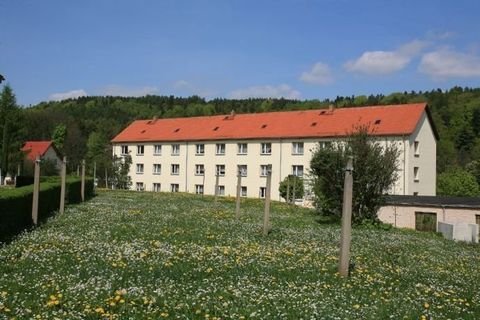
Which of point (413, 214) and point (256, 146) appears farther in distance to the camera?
point (256, 146)

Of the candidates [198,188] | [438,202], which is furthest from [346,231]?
[198,188]

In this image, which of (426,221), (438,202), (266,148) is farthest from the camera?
(266,148)

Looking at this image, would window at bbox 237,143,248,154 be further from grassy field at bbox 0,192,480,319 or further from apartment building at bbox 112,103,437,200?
grassy field at bbox 0,192,480,319

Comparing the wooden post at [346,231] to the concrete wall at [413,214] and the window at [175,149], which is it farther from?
the window at [175,149]

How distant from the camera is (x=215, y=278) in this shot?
938 centimetres

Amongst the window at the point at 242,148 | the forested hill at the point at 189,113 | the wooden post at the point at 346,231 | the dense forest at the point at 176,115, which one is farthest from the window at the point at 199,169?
the wooden post at the point at 346,231

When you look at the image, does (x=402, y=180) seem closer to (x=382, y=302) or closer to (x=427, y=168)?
(x=427, y=168)

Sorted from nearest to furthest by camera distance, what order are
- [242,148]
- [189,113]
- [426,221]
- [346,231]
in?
[346,231]
[426,221]
[242,148]
[189,113]

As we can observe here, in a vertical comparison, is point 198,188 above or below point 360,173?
below

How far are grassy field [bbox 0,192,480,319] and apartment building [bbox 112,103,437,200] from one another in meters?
36.0

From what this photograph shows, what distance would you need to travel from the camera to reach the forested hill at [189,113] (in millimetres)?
102938

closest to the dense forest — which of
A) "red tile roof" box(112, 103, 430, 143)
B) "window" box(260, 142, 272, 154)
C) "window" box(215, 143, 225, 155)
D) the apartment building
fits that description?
the apartment building

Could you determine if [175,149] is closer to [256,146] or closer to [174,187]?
[174,187]

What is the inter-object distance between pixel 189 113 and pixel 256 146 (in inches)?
2766
